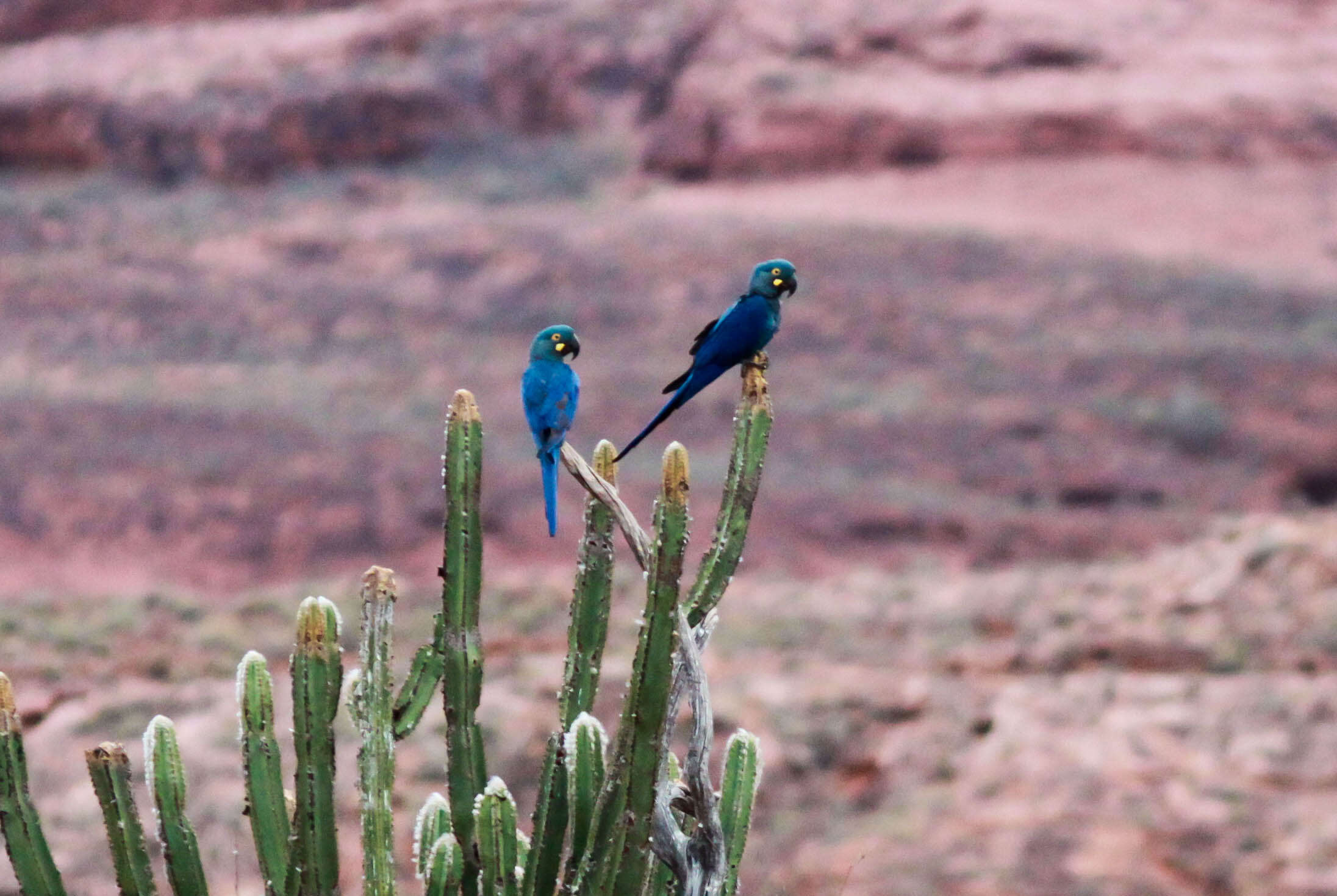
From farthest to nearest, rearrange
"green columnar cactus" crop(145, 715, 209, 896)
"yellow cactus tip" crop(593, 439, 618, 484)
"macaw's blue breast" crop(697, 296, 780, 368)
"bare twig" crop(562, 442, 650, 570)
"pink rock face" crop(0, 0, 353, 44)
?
"pink rock face" crop(0, 0, 353, 44), "green columnar cactus" crop(145, 715, 209, 896), "yellow cactus tip" crop(593, 439, 618, 484), "macaw's blue breast" crop(697, 296, 780, 368), "bare twig" crop(562, 442, 650, 570)

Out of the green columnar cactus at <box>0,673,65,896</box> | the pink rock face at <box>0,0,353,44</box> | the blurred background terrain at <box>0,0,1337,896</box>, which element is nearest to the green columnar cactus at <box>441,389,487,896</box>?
the green columnar cactus at <box>0,673,65,896</box>

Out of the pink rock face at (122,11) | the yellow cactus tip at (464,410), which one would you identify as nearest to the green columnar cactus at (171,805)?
the yellow cactus tip at (464,410)

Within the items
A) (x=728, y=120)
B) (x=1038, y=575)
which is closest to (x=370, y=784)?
(x=1038, y=575)

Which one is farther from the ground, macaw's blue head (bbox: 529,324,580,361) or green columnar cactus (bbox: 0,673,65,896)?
macaw's blue head (bbox: 529,324,580,361)

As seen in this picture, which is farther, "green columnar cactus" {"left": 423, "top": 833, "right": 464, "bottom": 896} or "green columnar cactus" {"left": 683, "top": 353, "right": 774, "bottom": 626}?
"green columnar cactus" {"left": 423, "top": 833, "right": 464, "bottom": 896}

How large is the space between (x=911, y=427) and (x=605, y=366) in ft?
12.4

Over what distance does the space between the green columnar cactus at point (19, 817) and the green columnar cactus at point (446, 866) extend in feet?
3.79

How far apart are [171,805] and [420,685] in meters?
0.86

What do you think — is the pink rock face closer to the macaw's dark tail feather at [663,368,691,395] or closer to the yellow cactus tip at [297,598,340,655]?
the yellow cactus tip at [297,598,340,655]

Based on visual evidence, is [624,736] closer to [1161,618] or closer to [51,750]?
[51,750]

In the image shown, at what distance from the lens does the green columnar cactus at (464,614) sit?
4.31 m

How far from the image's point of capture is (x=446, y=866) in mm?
4742

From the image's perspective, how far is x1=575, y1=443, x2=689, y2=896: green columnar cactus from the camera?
391 cm

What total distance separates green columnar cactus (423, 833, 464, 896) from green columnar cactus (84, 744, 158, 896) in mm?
843
